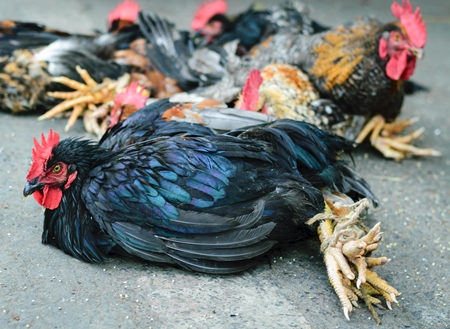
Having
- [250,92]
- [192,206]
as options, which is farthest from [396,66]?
[192,206]

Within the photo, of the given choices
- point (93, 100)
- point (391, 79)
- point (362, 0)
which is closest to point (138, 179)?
point (93, 100)

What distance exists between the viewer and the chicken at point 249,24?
512 centimetres

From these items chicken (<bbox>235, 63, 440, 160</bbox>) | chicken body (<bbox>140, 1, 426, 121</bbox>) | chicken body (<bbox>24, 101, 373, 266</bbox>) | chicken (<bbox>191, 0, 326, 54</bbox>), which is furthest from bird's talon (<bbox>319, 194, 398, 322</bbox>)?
chicken (<bbox>191, 0, 326, 54</bbox>)

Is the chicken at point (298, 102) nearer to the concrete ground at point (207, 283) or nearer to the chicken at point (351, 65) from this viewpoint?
the chicken at point (351, 65)

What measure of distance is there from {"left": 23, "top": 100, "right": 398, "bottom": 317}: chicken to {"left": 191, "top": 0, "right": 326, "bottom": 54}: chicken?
7.12 feet

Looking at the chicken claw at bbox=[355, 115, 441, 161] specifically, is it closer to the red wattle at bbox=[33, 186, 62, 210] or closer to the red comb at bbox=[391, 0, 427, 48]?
the red comb at bbox=[391, 0, 427, 48]

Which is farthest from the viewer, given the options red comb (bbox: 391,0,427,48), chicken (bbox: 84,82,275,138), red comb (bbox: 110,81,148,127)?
red comb (bbox: 391,0,427,48)

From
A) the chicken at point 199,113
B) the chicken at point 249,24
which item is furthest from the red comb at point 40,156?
the chicken at point 249,24

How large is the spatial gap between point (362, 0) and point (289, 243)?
599 centimetres

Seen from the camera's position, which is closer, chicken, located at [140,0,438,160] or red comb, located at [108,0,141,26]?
chicken, located at [140,0,438,160]

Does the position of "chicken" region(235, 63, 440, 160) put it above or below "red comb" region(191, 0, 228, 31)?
below

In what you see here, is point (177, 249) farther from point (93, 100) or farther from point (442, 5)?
point (442, 5)

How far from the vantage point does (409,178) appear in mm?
4496

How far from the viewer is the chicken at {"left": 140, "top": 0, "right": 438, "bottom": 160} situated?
4328mm
